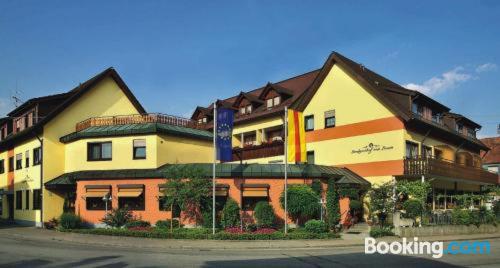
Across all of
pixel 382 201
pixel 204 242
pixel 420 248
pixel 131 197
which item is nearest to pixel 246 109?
pixel 131 197

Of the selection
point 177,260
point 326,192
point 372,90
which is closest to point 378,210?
point 326,192

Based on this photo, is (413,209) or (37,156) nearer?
(413,209)

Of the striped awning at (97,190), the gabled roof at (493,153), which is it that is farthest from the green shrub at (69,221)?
the gabled roof at (493,153)

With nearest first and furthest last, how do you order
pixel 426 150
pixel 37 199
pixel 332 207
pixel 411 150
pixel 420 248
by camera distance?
pixel 420 248
pixel 332 207
pixel 411 150
pixel 37 199
pixel 426 150

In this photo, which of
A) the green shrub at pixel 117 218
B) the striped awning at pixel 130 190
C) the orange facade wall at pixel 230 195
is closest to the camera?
the green shrub at pixel 117 218

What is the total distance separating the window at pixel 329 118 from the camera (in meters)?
37.6

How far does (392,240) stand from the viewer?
24547 millimetres

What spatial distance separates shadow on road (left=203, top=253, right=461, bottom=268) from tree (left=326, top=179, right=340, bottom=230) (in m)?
9.81

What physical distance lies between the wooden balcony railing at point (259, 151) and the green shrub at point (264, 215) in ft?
35.6

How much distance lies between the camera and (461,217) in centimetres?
2967

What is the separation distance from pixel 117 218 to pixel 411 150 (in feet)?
70.2

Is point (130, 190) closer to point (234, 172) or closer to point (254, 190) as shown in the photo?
point (234, 172)

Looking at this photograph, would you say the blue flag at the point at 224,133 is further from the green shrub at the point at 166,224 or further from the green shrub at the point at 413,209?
the green shrub at the point at 413,209

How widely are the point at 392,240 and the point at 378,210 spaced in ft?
13.2
